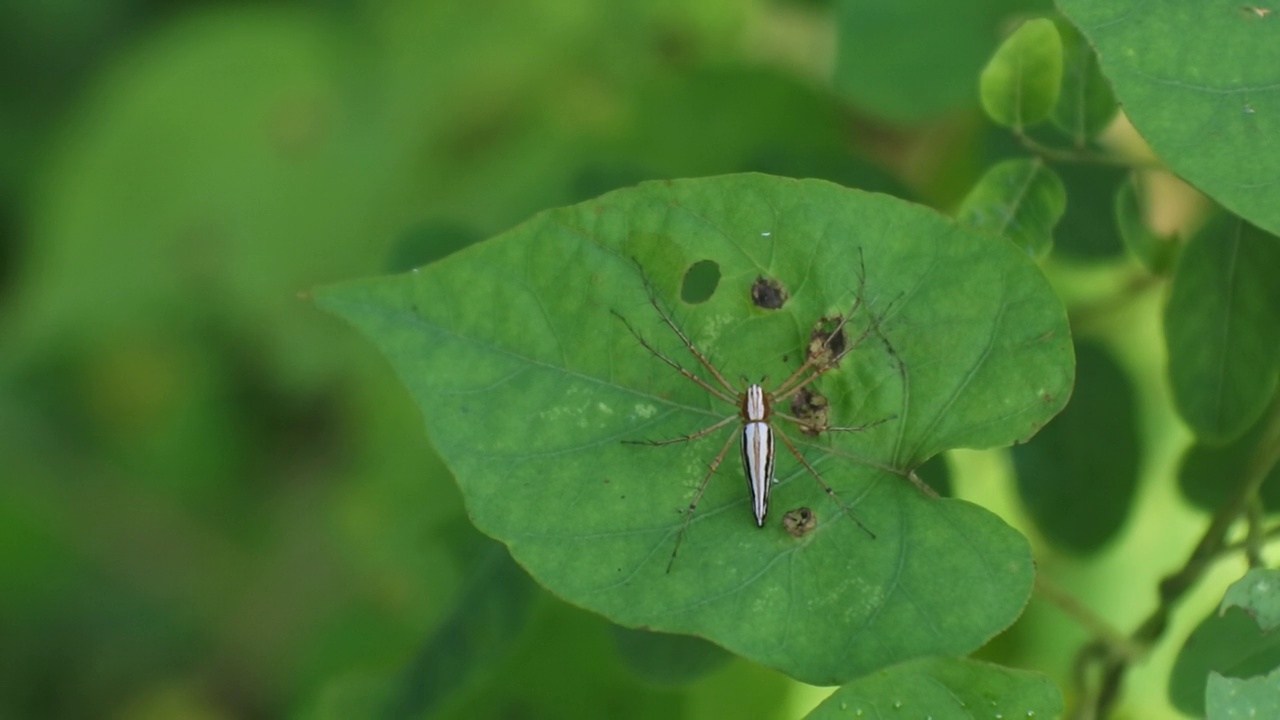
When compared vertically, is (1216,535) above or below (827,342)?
below

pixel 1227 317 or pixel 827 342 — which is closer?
pixel 827 342

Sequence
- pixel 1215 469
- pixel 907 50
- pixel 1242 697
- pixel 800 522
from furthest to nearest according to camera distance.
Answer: pixel 907 50 → pixel 1215 469 → pixel 800 522 → pixel 1242 697

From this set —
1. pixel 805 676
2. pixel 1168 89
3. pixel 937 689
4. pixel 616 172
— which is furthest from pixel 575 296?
pixel 616 172

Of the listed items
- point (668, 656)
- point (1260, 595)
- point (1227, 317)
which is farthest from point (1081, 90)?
point (668, 656)

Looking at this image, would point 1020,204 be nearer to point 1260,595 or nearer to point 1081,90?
point 1081,90

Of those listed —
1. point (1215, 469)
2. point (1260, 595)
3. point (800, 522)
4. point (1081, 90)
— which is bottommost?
point (1215, 469)

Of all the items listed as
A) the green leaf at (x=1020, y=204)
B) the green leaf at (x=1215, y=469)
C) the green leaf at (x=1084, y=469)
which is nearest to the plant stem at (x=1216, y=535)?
the green leaf at (x=1215, y=469)

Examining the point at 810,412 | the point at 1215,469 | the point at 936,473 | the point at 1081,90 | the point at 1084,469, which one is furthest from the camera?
the point at 1084,469
